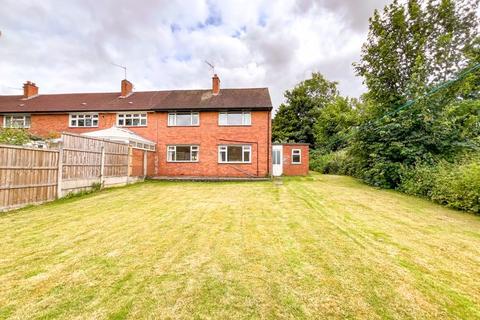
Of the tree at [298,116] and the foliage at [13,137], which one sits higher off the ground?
the tree at [298,116]

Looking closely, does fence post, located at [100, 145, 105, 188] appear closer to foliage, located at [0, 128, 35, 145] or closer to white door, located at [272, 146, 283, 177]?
foliage, located at [0, 128, 35, 145]

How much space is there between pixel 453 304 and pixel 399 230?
3.34 m

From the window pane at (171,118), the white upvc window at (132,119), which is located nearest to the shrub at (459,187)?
the window pane at (171,118)

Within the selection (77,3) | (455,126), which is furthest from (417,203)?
(77,3)

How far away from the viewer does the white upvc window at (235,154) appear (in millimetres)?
17656

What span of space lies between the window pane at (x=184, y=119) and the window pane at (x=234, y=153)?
3822mm

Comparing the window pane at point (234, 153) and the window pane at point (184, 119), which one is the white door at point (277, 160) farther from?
the window pane at point (184, 119)

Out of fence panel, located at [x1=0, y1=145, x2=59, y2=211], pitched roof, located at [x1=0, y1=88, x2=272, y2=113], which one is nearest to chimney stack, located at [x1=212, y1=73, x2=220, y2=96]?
pitched roof, located at [x1=0, y1=88, x2=272, y2=113]

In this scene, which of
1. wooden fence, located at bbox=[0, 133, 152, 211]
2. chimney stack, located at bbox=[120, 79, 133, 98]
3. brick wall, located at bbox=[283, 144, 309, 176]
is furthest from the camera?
brick wall, located at bbox=[283, 144, 309, 176]

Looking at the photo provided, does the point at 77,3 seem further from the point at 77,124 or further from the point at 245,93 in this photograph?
the point at 245,93

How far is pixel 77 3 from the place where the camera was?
11.8 meters

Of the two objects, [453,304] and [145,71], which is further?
[145,71]

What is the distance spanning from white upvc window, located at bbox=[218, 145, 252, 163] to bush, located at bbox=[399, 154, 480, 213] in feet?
31.6

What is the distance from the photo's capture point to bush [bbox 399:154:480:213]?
821 cm
